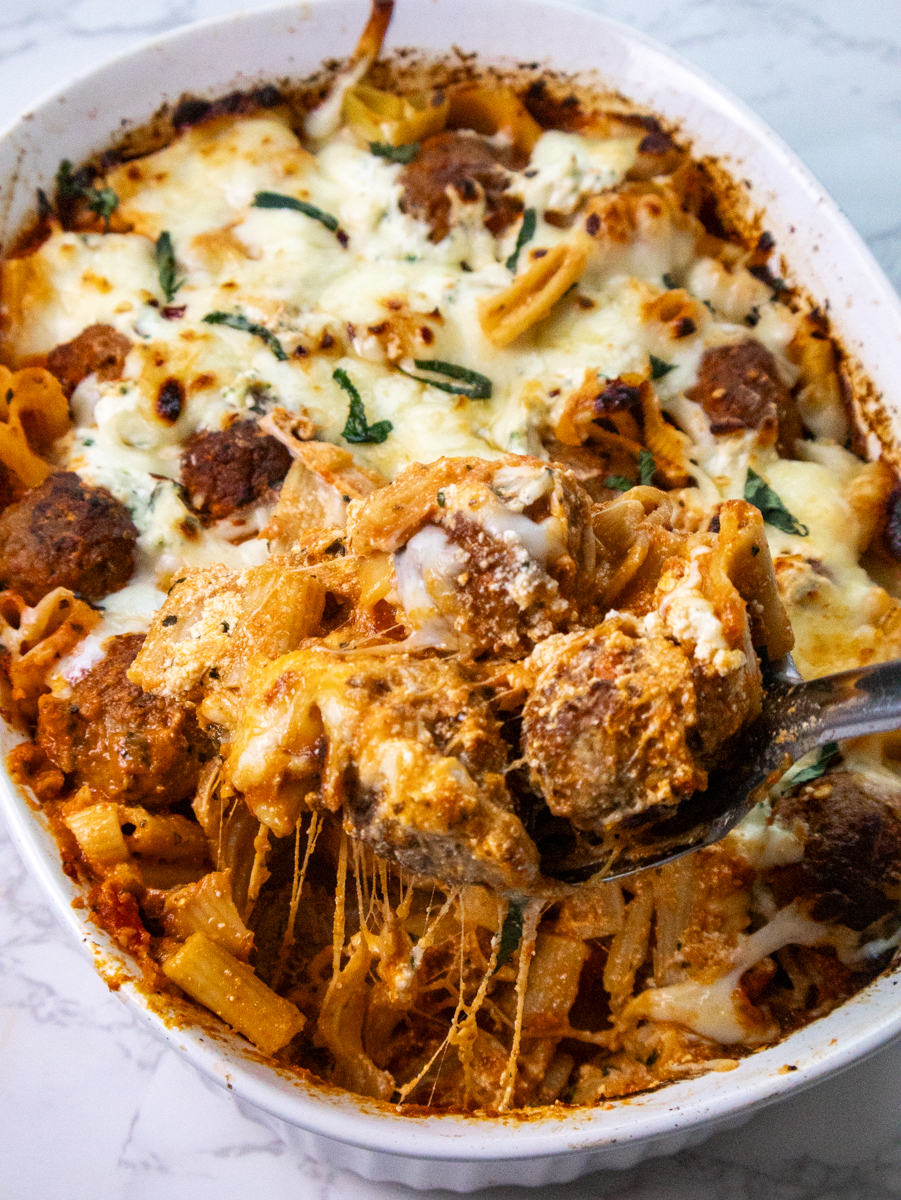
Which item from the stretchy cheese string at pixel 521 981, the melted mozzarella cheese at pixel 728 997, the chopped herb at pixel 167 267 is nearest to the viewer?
the stretchy cheese string at pixel 521 981

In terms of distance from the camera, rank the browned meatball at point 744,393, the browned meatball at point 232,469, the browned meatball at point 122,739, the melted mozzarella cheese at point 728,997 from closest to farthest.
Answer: the melted mozzarella cheese at point 728,997, the browned meatball at point 122,739, the browned meatball at point 232,469, the browned meatball at point 744,393

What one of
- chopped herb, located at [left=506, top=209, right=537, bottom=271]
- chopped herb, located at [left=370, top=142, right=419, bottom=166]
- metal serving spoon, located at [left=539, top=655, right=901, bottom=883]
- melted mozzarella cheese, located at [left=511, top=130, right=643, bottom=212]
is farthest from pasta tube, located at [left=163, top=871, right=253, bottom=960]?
chopped herb, located at [left=370, top=142, right=419, bottom=166]

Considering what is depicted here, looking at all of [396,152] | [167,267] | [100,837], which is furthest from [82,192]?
[100,837]

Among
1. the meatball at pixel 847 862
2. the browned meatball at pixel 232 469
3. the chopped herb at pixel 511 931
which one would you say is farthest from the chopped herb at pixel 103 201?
the meatball at pixel 847 862

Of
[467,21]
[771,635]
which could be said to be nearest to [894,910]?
[771,635]

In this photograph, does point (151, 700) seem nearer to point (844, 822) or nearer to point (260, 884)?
point (260, 884)

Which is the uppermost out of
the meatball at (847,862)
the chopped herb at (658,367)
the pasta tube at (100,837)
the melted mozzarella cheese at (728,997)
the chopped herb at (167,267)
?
the chopped herb at (167,267)

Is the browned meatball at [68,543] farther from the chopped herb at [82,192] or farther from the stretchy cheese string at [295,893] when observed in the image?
the chopped herb at [82,192]

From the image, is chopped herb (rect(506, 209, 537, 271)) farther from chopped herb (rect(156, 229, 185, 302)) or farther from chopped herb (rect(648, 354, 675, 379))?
chopped herb (rect(156, 229, 185, 302))
